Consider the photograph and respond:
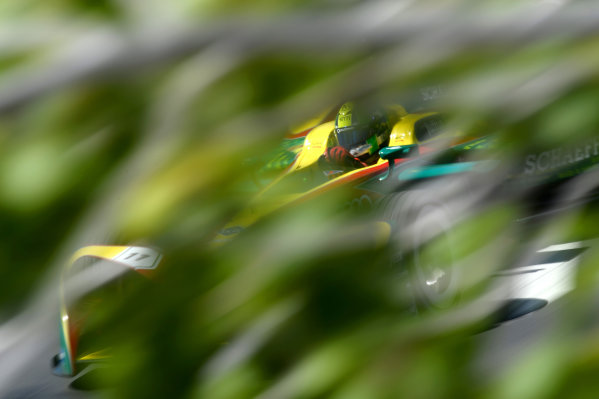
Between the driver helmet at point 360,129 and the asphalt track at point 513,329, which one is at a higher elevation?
the driver helmet at point 360,129

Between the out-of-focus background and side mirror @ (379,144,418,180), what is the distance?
0.19 feet

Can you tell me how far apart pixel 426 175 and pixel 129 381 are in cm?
25

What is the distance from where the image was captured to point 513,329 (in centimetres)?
51

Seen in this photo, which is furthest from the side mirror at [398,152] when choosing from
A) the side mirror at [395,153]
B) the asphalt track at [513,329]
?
the asphalt track at [513,329]

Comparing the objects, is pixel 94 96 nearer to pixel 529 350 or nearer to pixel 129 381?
pixel 129 381

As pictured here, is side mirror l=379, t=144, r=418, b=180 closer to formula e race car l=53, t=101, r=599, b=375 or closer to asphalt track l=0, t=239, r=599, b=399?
formula e race car l=53, t=101, r=599, b=375

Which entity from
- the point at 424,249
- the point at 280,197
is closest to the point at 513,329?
the point at 424,249

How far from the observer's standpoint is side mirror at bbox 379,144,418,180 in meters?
0.55

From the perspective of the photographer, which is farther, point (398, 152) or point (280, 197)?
point (398, 152)

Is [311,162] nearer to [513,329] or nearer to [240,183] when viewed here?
[240,183]

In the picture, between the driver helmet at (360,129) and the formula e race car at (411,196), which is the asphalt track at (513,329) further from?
the driver helmet at (360,129)

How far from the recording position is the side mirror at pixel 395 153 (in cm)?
55

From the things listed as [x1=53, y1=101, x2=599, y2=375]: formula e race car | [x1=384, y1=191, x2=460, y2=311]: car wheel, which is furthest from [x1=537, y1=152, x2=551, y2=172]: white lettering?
[x1=384, y1=191, x2=460, y2=311]: car wheel

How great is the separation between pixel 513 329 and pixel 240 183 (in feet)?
0.71
